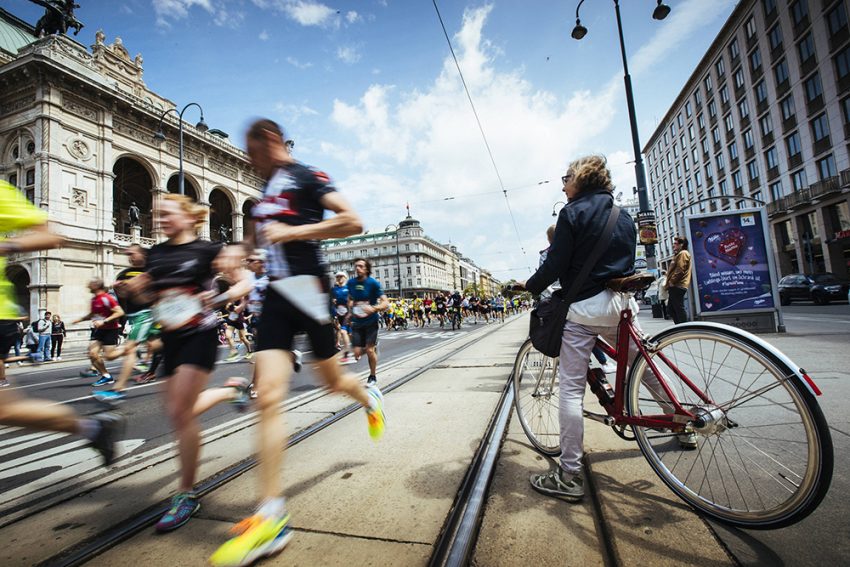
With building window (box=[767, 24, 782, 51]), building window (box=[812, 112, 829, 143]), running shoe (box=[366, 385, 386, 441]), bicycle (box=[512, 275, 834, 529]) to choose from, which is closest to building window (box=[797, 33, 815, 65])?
building window (box=[767, 24, 782, 51])

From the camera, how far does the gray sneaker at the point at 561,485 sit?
6.39 feet

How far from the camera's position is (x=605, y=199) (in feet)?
6.90

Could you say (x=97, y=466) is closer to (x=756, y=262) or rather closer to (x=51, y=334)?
(x=756, y=262)

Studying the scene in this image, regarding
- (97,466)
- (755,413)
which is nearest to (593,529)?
(755,413)

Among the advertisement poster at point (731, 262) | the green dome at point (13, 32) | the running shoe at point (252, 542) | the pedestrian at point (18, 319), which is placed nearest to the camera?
the running shoe at point (252, 542)

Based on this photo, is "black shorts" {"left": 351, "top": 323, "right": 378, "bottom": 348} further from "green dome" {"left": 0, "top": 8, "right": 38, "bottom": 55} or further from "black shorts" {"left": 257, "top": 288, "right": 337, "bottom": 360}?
"green dome" {"left": 0, "top": 8, "right": 38, "bottom": 55}

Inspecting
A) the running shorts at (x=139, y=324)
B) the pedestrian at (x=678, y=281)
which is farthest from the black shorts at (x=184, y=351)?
the pedestrian at (x=678, y=281)

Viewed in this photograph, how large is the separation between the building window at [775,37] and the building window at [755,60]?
1560mm

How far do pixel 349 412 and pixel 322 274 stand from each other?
2.13m

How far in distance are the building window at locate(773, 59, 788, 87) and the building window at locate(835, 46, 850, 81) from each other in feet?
15.8

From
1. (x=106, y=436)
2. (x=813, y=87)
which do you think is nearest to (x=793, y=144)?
(x=813, y=87)

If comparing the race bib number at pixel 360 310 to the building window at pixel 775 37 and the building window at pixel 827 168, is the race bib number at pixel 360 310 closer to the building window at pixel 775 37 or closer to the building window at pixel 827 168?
the building window at pixel 827 168

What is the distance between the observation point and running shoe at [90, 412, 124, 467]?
6.58 ft

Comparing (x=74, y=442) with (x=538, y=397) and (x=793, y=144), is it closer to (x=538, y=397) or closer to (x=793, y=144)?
(x=538, y=397)
